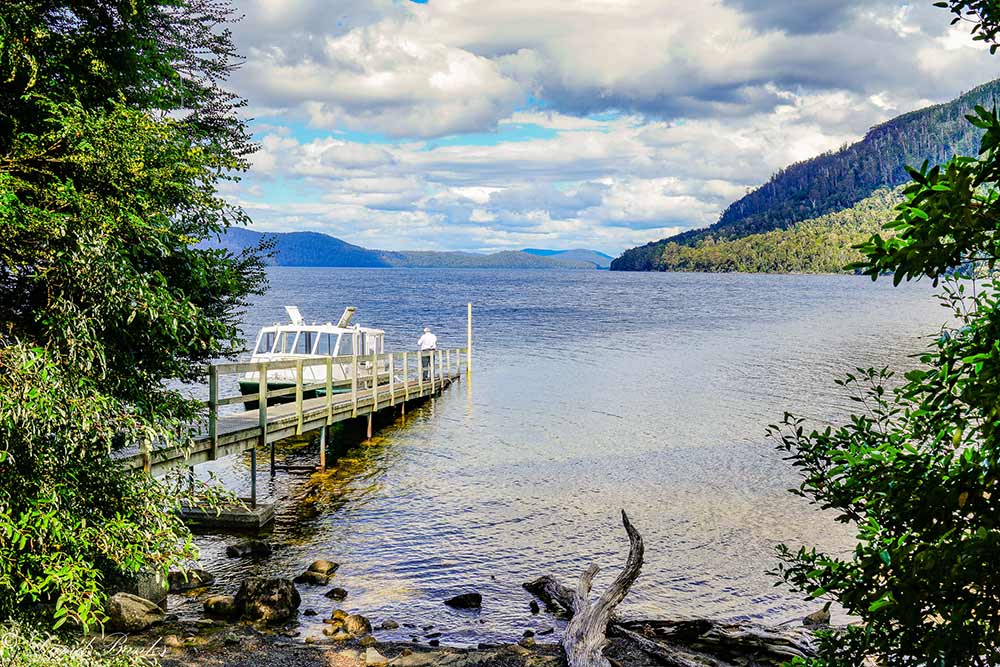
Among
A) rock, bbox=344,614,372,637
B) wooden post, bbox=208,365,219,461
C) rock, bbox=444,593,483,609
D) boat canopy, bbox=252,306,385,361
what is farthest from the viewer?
boat canopy, bbox=252,306,385,361

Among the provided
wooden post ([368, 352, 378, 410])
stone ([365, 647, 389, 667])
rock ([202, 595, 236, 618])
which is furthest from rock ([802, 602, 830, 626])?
wooden post ([368, 352, 378, 410])

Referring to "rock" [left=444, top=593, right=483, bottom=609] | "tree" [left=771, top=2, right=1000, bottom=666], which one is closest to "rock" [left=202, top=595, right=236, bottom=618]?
"rock" [left=444, top=593, right=483, bottom=609]

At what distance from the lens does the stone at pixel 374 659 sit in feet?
32.0

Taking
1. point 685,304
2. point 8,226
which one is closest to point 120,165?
point 8,226

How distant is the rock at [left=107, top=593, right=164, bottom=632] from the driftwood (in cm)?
564

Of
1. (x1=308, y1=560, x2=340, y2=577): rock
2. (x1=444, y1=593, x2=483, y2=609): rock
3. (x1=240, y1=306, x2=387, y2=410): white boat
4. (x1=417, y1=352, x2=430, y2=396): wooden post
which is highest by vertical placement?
(x1=240, y1=306, x2=387, y2=410): white boat

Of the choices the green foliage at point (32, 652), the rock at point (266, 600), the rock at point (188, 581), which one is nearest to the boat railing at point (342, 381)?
the rock at point (188, 581)

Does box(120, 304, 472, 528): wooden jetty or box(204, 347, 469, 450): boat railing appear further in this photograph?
box(204, 347, 469, 450): boat railing

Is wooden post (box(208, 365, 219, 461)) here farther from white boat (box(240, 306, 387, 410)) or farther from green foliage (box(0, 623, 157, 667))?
white boat (box(240, 306, 387, 410))

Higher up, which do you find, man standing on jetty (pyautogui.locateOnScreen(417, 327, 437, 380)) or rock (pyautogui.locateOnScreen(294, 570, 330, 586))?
man standing on jetty (pyautogui.locateOnScreen(417, 327, 437, 380))

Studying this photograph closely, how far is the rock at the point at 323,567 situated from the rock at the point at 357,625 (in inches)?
83.0

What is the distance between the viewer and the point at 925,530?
322 cm

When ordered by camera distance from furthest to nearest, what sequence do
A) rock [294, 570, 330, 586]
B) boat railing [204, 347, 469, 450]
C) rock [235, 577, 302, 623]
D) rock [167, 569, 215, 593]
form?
boat railing [204, 347, 469, 450], rock [294, 570, 330, 586], rock [167, 569, 215, 593], rock [235, 577, 302, 623]

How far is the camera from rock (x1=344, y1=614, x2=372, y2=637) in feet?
36.2
